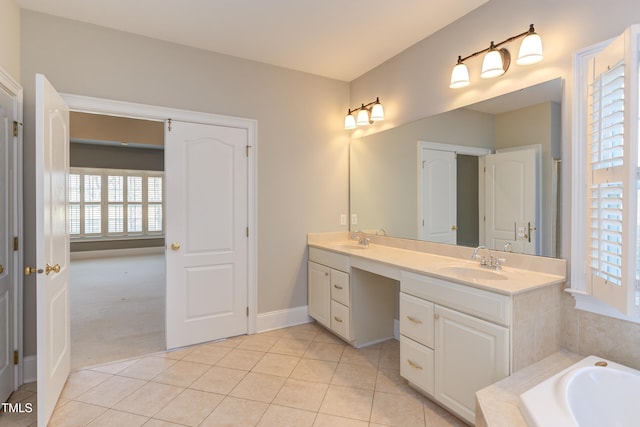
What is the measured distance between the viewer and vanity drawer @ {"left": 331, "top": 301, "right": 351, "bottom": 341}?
2.82m

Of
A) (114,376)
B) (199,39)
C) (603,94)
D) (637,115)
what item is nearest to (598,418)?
(637,115)

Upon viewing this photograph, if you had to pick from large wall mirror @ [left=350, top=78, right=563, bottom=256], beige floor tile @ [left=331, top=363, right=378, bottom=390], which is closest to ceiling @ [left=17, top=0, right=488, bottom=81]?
large wall mirror @ [left=350, top=78, right=563, bottom=256]

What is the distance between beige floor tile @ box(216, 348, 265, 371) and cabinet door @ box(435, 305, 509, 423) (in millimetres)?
1422

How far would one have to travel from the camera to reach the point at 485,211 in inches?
91.4

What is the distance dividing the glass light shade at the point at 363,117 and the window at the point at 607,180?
1.77m

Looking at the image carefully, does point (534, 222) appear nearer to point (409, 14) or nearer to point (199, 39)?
point (409, 14)

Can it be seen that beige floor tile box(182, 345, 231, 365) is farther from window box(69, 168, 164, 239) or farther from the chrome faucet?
window box(69, 168, 164, 239)

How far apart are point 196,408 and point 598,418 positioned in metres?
2.07

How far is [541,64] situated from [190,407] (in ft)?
9.81

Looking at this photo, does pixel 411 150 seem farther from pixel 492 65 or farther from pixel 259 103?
pixel 259 103

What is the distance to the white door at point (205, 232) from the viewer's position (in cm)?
281

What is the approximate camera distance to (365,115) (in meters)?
3.25

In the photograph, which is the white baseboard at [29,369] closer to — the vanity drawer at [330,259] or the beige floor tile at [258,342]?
the beige floor tile at [258,342]

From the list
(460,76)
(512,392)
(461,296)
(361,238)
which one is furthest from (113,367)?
(460,76)
